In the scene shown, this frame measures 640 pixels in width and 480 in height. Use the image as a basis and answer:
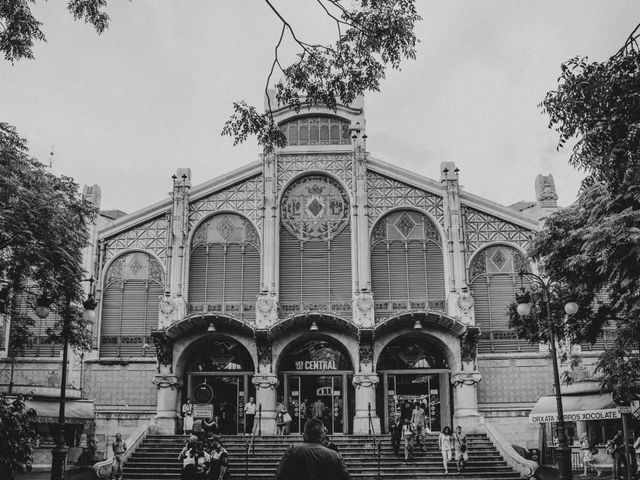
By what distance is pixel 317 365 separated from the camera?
104 ft

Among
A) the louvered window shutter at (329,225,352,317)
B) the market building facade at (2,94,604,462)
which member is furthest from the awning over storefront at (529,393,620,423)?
the louvered window shutter at (329,225,352,317)

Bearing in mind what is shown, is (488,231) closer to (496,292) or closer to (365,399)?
(496,292)

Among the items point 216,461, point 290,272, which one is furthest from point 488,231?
point 216,461

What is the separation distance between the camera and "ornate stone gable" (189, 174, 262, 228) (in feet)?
109

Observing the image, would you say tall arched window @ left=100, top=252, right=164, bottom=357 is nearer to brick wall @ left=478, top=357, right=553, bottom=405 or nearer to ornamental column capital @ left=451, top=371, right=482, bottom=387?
ornamental column capital @ left=451, top=371, right=482, bottom=387

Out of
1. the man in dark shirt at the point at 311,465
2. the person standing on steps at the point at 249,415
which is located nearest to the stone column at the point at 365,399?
the person standing on steps at the point at 249,415

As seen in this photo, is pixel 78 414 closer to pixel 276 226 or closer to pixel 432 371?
pixel 276 226

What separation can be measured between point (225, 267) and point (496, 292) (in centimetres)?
1232

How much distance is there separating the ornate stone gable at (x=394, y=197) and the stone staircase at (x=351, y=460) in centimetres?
1024

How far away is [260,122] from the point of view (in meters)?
13.7

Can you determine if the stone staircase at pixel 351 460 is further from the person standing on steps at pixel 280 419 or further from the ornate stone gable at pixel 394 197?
the ornate stone gable at pixel 394 197

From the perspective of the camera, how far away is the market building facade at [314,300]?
3039cm

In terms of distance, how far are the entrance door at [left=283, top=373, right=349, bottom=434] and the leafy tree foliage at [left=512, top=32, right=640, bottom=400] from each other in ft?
37.9

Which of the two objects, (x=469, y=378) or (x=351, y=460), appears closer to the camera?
(x=351, y=460)
